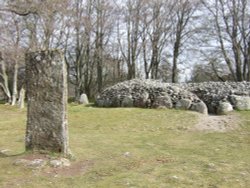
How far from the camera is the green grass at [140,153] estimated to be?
6.20 metres

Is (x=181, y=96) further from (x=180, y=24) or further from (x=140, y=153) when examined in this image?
(x=180, y=24)

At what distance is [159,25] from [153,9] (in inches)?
57.8

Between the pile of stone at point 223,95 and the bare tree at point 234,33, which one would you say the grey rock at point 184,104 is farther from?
the bare tree at point 234,33

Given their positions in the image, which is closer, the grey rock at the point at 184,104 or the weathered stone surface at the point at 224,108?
the weathered stone surface at the point at 224,108

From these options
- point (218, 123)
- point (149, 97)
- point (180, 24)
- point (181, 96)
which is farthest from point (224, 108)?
point (180, 24)

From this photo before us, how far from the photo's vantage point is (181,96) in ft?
55.4

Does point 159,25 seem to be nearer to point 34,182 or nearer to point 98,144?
point 98,144

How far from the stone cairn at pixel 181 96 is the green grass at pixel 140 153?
1.12 meters

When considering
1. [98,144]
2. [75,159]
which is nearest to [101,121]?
[98,144]

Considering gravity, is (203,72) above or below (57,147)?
above

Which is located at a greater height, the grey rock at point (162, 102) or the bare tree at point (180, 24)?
the bare tree at point (180, 24)

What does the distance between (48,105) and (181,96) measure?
10.3 m

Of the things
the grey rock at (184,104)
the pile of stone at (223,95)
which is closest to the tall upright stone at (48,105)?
the grey rock at (184,104)

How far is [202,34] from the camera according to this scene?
106 feet
